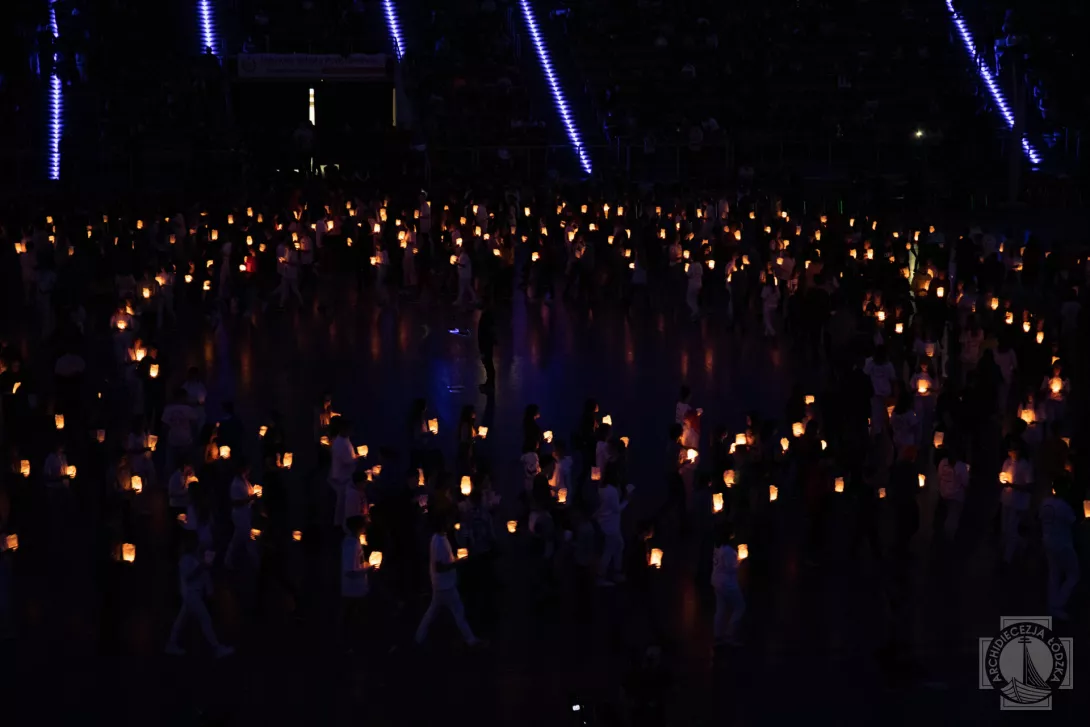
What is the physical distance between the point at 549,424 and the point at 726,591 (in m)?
6.41

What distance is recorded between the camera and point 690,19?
45.2 meters

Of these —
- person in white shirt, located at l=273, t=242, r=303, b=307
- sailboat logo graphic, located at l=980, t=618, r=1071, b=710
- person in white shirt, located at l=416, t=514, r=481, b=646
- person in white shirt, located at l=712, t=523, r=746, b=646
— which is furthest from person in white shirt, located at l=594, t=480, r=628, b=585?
person in white shirt, located at l=273, t=242, r=303, b=307

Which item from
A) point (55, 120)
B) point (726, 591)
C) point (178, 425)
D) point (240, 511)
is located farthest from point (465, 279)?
point (55, 120)

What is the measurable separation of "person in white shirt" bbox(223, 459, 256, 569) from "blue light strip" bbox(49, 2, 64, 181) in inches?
1089

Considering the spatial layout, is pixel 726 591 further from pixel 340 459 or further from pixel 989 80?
pixel 989 80

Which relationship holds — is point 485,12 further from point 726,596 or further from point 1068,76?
point 726,596

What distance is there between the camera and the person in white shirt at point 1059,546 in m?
11.8

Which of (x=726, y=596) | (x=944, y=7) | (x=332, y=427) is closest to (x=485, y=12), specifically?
(x=944, y=7)

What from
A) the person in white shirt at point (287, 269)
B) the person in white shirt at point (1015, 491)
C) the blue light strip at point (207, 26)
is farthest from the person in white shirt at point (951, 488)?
the blue light strip at point (207, 26)

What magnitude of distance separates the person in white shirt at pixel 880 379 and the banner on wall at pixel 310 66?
26506mm

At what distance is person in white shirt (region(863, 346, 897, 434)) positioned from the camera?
16.5 metres

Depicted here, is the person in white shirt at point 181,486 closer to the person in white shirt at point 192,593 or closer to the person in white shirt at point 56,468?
the person in white shirt at point 192,593

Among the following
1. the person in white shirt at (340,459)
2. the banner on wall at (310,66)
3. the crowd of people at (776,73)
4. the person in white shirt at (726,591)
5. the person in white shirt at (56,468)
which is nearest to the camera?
the person in white shirt at (726,591)

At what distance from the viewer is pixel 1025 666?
1080 centimetres
